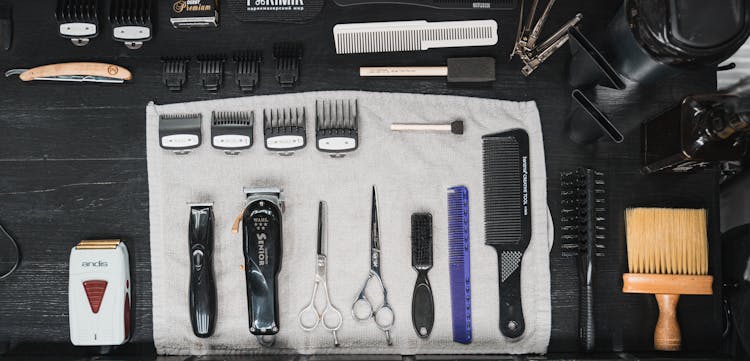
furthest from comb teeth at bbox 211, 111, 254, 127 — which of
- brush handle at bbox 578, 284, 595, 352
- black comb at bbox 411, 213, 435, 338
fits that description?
brush handle at bbox 578, 284, 595, 352

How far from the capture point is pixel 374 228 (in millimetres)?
1727

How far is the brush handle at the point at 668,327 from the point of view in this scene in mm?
1652

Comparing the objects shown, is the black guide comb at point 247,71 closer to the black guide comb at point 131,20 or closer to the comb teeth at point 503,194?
the black guide comb at point 131,20

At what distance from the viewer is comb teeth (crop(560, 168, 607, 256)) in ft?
5.41

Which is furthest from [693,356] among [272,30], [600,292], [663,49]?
[272,30]

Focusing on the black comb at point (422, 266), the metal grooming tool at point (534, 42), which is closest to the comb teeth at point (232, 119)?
the black comb at point (422, 266)

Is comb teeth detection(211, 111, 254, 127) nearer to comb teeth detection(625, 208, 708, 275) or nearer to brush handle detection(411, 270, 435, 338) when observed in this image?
brush handle detection(411, 270, 435, 338)

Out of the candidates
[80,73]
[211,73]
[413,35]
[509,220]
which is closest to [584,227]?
[509,220]

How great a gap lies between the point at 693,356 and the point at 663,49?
0.85 meters

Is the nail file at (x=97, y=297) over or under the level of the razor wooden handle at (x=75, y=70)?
under

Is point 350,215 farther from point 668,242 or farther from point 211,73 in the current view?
point 668,242

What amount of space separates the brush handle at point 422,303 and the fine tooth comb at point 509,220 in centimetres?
21

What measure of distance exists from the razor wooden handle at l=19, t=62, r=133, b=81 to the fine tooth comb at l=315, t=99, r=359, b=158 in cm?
62

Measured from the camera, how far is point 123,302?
5.53 ft
